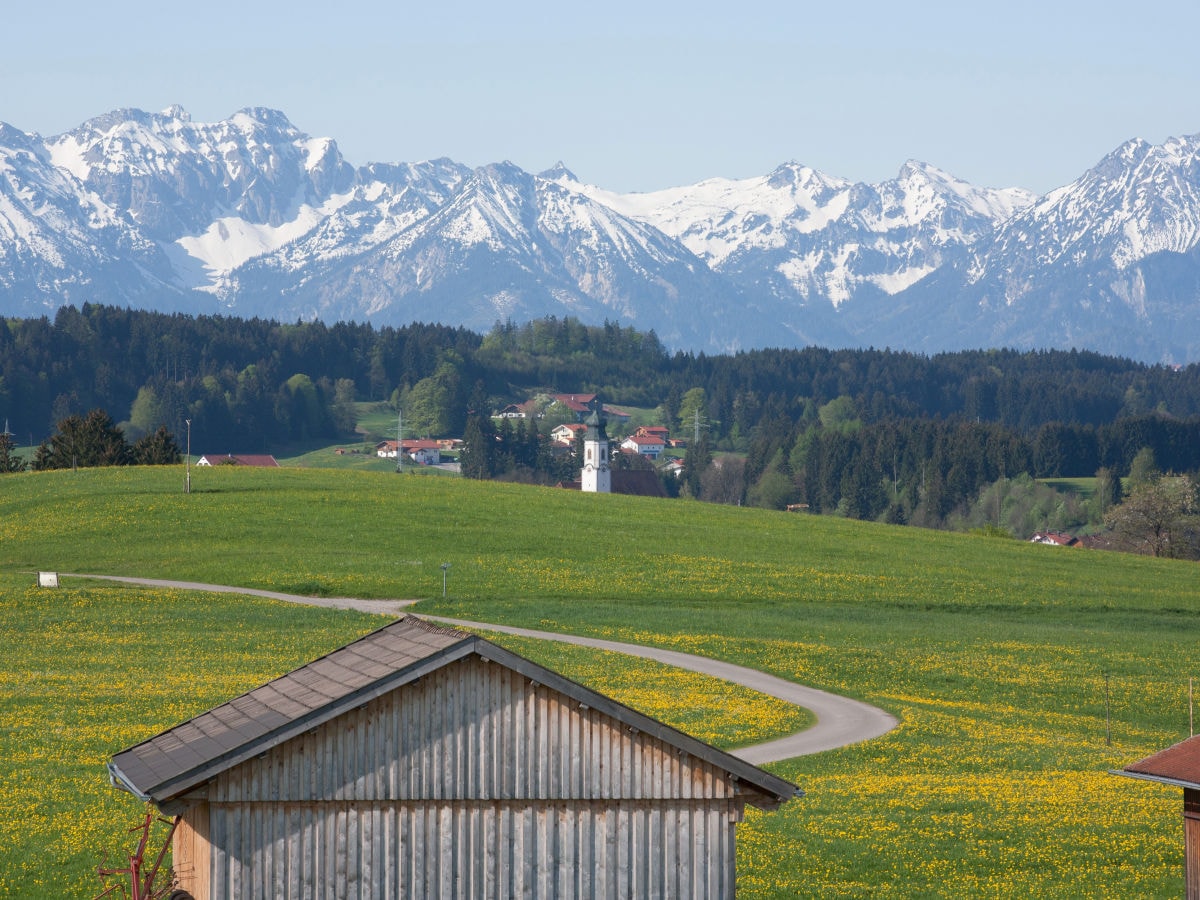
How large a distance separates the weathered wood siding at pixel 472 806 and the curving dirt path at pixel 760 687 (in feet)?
52.3

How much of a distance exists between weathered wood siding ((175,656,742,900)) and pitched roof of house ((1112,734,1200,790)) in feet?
17.5

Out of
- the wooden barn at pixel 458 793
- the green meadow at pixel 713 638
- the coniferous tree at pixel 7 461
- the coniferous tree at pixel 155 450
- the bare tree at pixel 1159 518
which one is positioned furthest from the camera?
the coniferous tree at pixel 155 450

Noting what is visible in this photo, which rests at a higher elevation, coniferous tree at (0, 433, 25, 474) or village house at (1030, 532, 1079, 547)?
coniferous tree at (0, 433, 25, 474)

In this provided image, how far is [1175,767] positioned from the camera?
18.1 meters

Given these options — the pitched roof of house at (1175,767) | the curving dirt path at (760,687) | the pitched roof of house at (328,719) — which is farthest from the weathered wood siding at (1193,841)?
the curving dirt path at (760,687)

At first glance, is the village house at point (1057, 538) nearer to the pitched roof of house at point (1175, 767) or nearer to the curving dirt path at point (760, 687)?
the curving dirt path at point (760, 687)

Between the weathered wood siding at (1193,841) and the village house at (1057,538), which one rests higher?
the weathered wood siding at (1193,841)

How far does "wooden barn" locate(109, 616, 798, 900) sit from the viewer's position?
15.7 metres

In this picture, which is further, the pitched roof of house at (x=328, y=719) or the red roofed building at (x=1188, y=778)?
the red roofed building at (x=1188, y=778)

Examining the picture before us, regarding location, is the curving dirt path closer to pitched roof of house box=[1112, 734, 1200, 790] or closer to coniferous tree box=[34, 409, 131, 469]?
pitched roof of house box=[1112, 734, 1200, 790]

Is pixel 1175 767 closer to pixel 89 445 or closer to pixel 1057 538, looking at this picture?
pixel 89 445

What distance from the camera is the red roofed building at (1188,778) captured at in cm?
1775

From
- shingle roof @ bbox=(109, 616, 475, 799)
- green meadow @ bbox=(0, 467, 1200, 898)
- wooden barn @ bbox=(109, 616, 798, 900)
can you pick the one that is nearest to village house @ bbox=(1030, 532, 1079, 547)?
green meadow @ bbox=(0, 467, 1200, 898)

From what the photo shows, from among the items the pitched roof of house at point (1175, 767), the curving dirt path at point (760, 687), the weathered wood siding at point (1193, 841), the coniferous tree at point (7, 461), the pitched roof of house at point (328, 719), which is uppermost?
the coniferous tree at point (7, 461)
